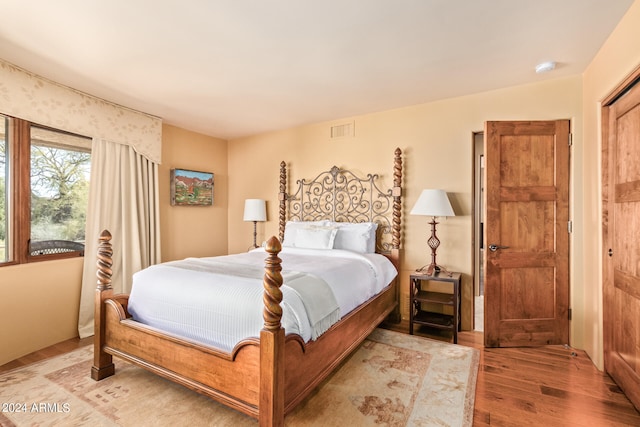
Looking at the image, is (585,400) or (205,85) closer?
(585,400)

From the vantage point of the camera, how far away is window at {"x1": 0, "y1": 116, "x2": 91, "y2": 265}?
2.72 metres

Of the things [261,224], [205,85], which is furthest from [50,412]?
[261,224]

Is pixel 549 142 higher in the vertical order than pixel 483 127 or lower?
lower

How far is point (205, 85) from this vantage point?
119 inches

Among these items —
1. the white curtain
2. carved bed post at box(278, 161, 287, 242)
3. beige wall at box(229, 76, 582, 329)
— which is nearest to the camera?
beige wall at box(229, 76, 582, 329)

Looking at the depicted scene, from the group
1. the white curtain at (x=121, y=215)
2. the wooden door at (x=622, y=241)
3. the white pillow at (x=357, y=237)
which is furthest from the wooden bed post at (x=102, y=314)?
the wooden door at (x=622, y=241)

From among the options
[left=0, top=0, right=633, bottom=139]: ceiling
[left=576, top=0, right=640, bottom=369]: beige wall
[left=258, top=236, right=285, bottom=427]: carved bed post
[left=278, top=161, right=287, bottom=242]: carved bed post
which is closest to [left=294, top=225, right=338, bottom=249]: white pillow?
[left=278, top=161, right=287, bottom=242]: carved bed post

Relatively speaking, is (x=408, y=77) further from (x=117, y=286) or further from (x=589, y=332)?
(x=117, y=286)

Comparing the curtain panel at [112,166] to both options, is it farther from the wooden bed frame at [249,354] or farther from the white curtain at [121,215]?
the wooden bed frame at [249,354]

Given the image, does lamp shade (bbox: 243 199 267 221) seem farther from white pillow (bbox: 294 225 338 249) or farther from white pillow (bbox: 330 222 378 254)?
white pillow (bbox: 330 222 378 254)

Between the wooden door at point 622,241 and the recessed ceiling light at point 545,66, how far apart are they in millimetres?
542

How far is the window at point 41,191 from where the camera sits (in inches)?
107

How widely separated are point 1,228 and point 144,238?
4.23 ft

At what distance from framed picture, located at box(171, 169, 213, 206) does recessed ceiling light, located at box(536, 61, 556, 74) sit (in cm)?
424
